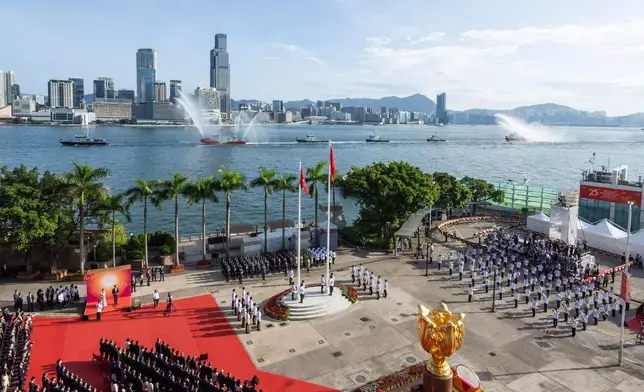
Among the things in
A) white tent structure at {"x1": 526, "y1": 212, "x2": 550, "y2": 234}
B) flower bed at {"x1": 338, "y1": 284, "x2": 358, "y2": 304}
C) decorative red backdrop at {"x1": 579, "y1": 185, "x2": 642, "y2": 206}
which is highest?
decorative red backdrop at {"x1": 579, "y1": 185, "x2": 642, "y2": 206}

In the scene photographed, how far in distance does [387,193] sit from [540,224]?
1951 centimetres

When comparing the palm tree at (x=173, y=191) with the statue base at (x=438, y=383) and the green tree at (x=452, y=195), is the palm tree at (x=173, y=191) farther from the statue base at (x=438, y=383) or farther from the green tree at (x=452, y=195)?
the green tree at (x=452, y=195)

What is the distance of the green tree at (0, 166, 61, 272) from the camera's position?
105ft

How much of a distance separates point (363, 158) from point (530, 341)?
435 ft

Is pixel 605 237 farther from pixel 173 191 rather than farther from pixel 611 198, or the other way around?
pixel 173 191

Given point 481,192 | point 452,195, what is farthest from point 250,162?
point 452,195

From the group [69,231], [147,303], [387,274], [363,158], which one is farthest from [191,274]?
[363,158]

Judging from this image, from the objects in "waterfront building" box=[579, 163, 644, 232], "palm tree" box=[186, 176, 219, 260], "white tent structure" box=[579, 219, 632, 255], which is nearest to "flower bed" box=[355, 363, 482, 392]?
"palm tree" box=[186, 176, 219, 260]

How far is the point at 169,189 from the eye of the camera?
1496 inches

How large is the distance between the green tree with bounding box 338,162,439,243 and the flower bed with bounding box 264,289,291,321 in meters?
16.5

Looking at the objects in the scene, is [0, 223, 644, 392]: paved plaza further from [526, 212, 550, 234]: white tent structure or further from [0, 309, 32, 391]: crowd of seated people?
[526, 212, 550, 234]: white tent structure

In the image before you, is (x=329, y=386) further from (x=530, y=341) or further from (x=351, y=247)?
(x=351, y=247)

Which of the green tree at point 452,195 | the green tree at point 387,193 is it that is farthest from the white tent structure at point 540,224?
the green tree at point 387,193

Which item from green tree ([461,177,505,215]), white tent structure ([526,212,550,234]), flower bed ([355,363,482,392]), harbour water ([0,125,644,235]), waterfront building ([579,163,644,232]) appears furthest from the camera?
harbour water ([0,125,644,235])
